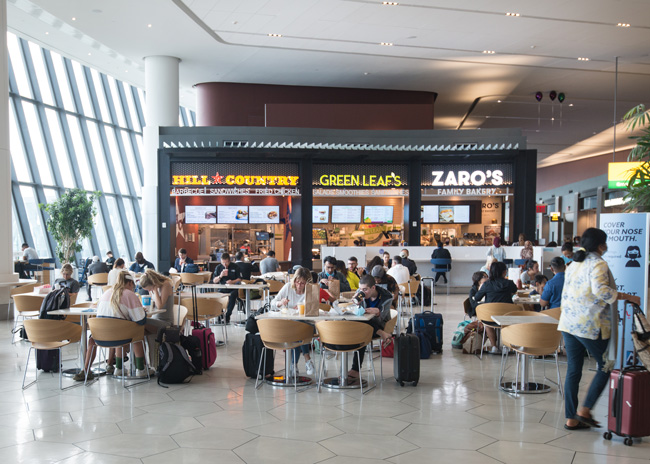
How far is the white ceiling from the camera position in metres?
11.6

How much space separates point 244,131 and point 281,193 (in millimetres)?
1828

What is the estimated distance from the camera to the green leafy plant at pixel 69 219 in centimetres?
1373

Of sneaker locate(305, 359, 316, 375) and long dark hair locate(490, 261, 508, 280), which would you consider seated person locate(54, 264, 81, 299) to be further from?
long dark hair locate(490, 261, 508, 280)

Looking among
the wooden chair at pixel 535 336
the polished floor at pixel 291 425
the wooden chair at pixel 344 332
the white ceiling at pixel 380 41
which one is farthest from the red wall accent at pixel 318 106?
the wooden chair at pixel 535 336

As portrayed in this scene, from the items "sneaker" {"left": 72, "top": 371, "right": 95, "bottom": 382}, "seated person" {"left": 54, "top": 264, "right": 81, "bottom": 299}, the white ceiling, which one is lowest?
"sneaker" {"left": 72, "top": 371, "right": 95, "bottom": 382}

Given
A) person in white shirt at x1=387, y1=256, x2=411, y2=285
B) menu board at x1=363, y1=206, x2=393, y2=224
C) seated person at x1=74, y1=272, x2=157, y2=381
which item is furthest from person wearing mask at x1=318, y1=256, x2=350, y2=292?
menu board at x1=363, y1=206, x2=393, y2=224

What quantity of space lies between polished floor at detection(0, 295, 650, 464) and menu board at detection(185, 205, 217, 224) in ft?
31.2

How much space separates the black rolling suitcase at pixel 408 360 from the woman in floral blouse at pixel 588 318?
1.59 meters

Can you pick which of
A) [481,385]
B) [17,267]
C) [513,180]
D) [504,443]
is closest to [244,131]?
[17,267]

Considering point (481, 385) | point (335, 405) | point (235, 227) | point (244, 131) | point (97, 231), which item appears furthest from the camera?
point (97, 231)

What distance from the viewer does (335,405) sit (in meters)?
5.24

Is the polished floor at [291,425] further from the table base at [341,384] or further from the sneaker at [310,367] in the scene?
the sneaker at [310,367]

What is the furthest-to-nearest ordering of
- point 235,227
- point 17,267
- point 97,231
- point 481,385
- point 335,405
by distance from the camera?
point 97,231, point 235,227, point 17,267, point 481,385, point 335,405

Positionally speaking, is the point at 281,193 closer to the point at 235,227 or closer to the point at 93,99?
the point at 235,227
